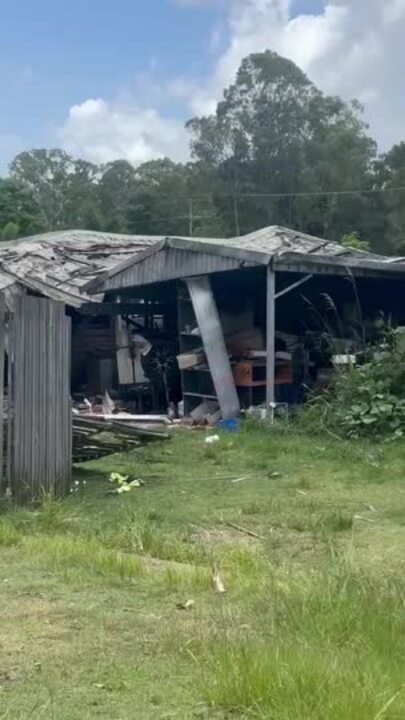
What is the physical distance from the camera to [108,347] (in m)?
18.8

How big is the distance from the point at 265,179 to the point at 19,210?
43.8 feet

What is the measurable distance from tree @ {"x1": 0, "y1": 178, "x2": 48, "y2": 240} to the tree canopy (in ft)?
0.27

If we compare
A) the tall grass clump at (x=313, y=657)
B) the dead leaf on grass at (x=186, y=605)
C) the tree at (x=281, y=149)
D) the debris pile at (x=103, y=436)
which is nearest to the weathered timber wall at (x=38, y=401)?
the debris pile at (x=103, y=436)

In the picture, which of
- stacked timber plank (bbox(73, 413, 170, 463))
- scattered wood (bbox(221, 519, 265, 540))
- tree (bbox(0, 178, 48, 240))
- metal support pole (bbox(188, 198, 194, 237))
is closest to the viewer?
scattered wood (bbox(221, 519, 265, 540))

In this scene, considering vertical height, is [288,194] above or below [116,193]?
below

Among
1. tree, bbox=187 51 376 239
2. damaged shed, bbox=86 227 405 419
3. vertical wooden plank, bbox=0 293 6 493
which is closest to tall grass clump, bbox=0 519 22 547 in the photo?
vertical wooden plank, bbox=0 293 6 493

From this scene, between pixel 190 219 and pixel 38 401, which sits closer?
pixel 38 401

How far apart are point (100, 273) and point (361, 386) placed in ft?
20.2

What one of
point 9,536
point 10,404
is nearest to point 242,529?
point 9,536

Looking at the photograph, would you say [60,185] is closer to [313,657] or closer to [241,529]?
[241,529]

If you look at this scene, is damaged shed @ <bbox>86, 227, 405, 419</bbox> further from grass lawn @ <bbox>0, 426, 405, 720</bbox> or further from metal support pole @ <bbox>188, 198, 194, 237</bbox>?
metal support pole @ <bbox>188, 198, 194, 237</bbox>

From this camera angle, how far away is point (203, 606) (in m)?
4.82

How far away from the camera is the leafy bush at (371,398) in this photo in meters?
13.1

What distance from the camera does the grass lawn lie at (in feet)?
11.3
